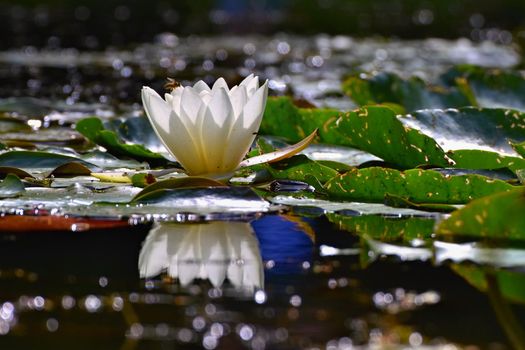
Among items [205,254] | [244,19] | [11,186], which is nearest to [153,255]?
[205,254]

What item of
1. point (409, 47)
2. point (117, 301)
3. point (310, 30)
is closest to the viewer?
point (117, 301)

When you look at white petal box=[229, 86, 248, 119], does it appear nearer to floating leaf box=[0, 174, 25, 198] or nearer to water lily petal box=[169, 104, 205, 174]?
water lily petal box=[169, 104, 205, 174]

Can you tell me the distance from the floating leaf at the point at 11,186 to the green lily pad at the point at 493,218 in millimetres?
789

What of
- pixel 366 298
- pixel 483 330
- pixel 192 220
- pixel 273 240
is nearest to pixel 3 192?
pixel 192 220

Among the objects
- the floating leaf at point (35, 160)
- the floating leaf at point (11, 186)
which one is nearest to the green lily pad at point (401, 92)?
the floating leaf at point (35, 160)

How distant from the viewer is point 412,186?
1854mm

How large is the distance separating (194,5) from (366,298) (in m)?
15.6

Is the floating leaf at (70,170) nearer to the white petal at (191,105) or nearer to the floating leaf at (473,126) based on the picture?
the white petal at (191,105)

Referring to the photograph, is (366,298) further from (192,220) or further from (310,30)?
(310,30)

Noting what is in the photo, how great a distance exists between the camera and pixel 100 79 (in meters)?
5.07

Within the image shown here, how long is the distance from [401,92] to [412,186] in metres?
1.05

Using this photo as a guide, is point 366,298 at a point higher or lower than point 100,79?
higher

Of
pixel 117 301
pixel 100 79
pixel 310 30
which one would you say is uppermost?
pixel 117 301

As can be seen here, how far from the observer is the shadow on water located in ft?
3.61
